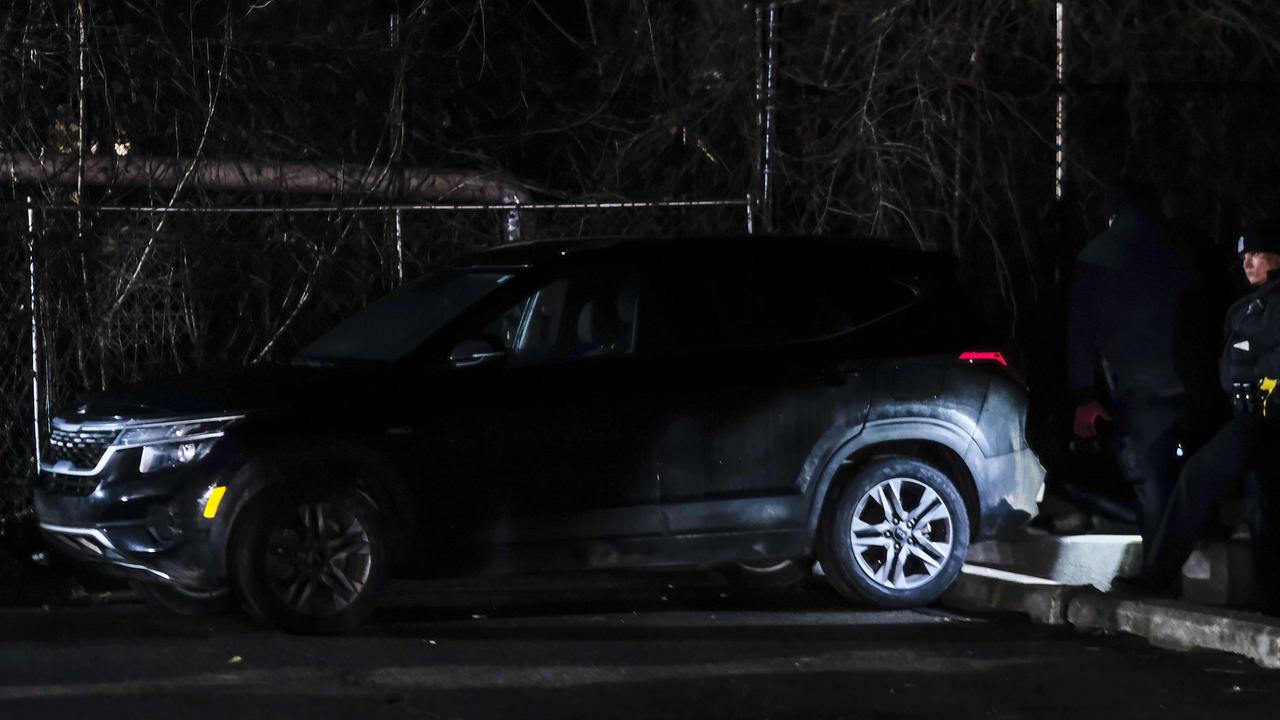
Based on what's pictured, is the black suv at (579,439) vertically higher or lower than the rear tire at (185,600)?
higher

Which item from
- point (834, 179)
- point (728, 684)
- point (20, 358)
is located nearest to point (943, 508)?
point (728, 684)

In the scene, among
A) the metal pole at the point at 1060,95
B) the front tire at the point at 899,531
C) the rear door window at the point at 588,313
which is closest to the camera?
the rear door window at the point at 588,313

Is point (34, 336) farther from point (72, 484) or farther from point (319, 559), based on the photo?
point (319, 559)

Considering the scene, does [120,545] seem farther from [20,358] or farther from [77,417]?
[20,358]

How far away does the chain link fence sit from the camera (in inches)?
420

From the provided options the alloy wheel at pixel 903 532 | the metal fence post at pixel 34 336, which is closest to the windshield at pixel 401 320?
the alloy wheel at pixel 903 532

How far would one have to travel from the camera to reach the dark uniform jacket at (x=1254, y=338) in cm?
781

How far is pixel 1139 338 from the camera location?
881 centimetres

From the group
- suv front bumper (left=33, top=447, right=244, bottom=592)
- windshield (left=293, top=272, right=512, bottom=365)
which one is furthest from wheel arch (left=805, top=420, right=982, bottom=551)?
suv front bumper (left=33, top=447, right=244, bottom=592)

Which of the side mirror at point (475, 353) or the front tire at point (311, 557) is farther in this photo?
the side mirror at point (475, 353)

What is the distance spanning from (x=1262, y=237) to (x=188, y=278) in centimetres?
619

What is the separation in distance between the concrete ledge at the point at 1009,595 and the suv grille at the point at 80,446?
162 inches

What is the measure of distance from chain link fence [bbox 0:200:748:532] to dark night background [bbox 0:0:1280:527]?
0.06ft

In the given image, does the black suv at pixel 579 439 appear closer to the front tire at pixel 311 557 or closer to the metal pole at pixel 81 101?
the front tire at pixel 311 557
